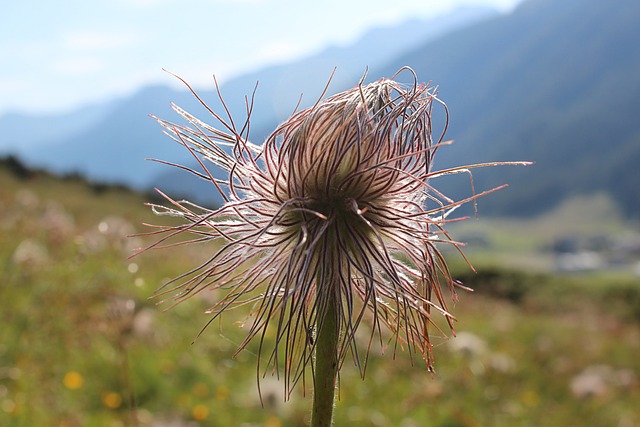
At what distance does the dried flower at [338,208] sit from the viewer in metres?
1.63

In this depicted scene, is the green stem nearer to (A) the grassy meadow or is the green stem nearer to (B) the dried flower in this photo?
(B) the dried flower

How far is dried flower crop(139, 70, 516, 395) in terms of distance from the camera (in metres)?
1.63

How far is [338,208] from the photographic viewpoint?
167 centimetres

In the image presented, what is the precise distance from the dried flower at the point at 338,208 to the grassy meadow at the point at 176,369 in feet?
2.50

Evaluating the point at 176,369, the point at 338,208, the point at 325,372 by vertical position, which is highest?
the point at 338,208

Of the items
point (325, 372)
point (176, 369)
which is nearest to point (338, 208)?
point (325, 372)

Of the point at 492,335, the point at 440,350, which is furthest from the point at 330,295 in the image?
the point at 492,335

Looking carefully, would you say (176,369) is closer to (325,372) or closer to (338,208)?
(338,208)

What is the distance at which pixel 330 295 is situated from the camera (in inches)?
59.7

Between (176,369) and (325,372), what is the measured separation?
16.0 ft

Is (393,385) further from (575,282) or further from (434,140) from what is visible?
(575,282)

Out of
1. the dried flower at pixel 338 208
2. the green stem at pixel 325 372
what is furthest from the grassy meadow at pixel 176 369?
the green stem at pixel 325 372

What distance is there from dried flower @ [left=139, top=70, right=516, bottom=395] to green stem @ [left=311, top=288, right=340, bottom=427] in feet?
0.48

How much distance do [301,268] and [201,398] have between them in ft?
14.1
